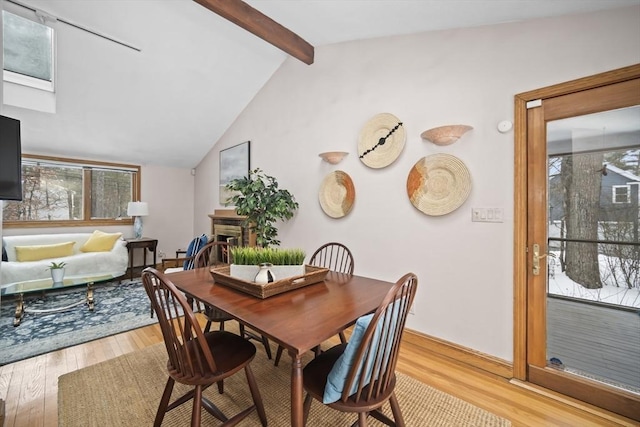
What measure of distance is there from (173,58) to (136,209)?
2.76m

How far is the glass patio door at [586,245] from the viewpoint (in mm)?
1602

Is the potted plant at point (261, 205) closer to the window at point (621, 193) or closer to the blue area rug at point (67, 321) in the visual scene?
the blue area rug at point (67, 321)

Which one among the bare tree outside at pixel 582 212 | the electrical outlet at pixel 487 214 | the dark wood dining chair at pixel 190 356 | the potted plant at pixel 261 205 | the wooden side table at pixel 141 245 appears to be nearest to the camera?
the dark wood dining chair at pixel 190 356

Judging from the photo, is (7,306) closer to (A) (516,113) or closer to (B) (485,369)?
(B) (485,369)

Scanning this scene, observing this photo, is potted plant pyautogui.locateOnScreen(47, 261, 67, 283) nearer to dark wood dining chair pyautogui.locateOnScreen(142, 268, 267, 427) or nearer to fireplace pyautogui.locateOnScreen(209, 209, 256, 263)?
fireplace pyautogui.locateOnScreen(209, 209, 256, 263)

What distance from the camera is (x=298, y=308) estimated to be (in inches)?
50.4

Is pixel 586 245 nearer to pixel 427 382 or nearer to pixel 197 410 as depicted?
pixel 427 382

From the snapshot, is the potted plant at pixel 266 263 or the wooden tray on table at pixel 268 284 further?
the potted plant at pixel 266 263

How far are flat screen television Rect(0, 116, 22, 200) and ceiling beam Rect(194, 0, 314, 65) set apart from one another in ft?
5.41

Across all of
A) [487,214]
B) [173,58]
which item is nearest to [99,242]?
[173,58]

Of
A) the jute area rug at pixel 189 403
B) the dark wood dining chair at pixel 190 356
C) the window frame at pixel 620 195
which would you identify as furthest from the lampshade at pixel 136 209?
the window frame at pixel 620 195

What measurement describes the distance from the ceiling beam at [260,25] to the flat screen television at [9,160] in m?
1.65

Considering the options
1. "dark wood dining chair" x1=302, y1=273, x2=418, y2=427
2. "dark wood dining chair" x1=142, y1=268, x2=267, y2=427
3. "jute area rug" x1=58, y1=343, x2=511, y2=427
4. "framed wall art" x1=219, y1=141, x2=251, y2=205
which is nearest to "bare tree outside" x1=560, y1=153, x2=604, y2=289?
"jute area rug" x1=58, y1=343, x2=511, y2=427

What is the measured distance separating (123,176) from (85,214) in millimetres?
915
